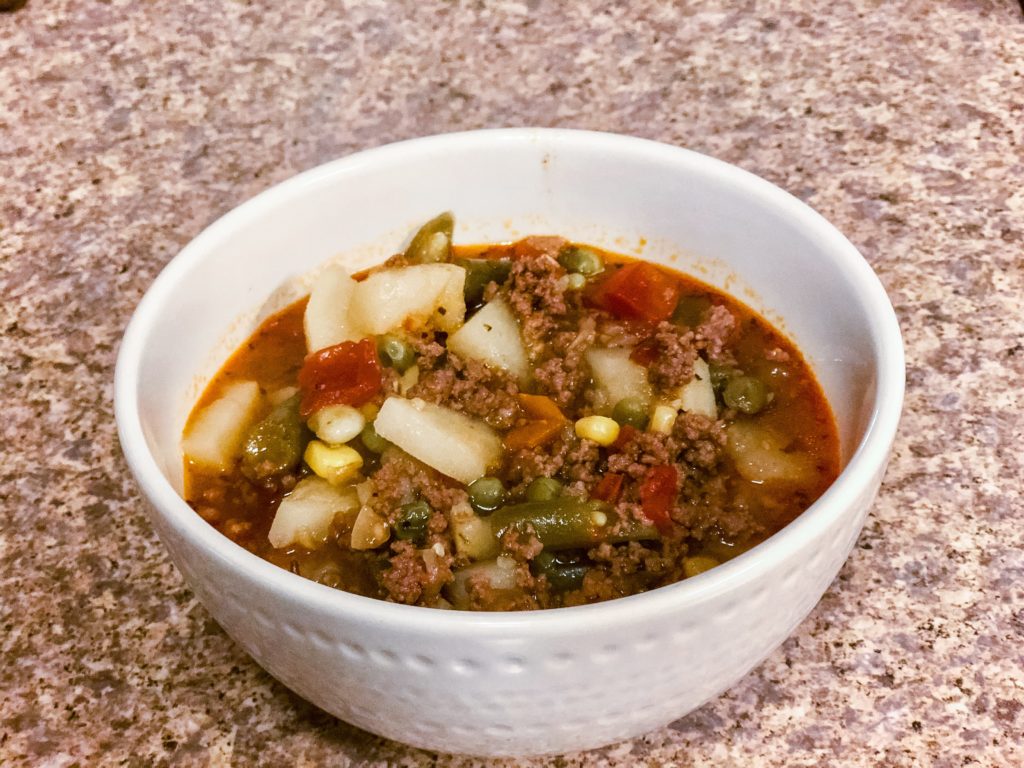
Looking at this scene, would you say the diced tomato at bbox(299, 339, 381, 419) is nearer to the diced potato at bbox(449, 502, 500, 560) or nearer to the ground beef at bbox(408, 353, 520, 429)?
the ground beef at bbox(408, 353, 520, 429)

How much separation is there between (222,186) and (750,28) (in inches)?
78.6

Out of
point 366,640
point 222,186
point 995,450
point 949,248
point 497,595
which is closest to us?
point 366,640

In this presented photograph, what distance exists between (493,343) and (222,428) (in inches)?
23.2

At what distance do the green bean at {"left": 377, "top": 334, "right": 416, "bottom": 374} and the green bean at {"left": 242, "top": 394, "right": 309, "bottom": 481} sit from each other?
214mm

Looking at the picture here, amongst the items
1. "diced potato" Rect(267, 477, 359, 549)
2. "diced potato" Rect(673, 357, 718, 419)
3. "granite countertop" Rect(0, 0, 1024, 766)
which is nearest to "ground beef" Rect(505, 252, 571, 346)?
"diced potato" Rect(673, 357, 718, 419)

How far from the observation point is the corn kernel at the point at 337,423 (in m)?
1.90

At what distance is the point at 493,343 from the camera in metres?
2.11

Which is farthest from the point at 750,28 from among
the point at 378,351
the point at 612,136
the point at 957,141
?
the point at 378,351

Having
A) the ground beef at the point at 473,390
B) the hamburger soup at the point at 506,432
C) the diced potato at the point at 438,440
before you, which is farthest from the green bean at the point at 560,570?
the ground beef at the point at 473,390

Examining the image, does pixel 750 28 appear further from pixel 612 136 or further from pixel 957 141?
pixel 612 136

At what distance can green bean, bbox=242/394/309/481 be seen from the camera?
6.31 feet

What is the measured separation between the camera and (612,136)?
2.26m

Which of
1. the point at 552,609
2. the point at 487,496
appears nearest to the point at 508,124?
the point at 487,496

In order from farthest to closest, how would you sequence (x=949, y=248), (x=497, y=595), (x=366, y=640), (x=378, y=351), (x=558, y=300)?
(x=949, y=248) → (x=558, y=300) → (x=378, y=351) → (x=497, y=595) → (x=366, y=640)
